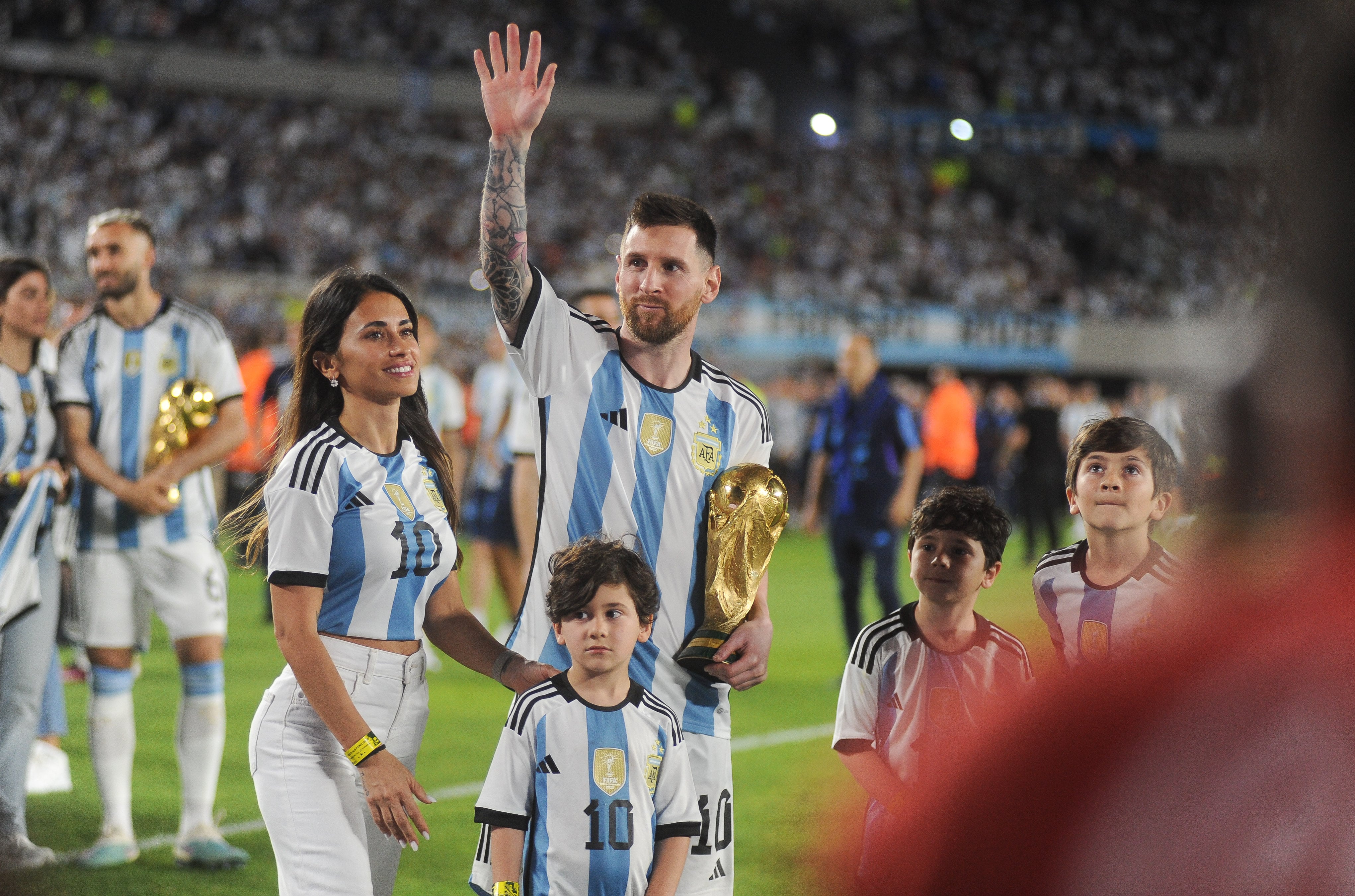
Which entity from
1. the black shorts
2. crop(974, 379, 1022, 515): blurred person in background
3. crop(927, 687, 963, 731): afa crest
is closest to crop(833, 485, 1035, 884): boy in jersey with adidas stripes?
crop(927, 687, 963, 731): afa crest

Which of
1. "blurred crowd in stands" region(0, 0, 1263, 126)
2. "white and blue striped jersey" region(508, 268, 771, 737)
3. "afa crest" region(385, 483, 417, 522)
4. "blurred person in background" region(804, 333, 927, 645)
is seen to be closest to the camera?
"afa crest" region(385, 483, 417, 522)

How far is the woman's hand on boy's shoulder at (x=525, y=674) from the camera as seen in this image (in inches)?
107

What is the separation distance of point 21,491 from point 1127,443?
3.66 metres

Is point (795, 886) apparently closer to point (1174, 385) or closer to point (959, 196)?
point (1174, 385)

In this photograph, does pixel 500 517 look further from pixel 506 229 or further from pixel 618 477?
pixel 506 229

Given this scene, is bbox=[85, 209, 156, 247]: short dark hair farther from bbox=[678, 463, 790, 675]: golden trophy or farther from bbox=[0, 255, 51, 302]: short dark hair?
bbox=[678, 463, 790, 675]: golden trophy

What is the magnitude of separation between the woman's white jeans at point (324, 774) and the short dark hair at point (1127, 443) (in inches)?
59.6

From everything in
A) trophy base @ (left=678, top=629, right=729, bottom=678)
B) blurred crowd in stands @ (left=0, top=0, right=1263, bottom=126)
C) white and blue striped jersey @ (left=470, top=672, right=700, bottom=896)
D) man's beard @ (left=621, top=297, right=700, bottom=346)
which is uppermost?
blurred crowd in stands @ (left=0, top=0, right=1263, bottom=126)

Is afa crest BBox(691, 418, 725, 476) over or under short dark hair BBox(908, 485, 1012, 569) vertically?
over

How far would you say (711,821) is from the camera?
2908mm

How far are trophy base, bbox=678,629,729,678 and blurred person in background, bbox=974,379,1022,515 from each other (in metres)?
15.5

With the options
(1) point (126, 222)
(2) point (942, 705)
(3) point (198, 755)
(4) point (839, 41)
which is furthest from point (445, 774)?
(4) point (839, 41)

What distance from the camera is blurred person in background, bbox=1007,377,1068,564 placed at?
45.9 feet

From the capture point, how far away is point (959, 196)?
101ft
